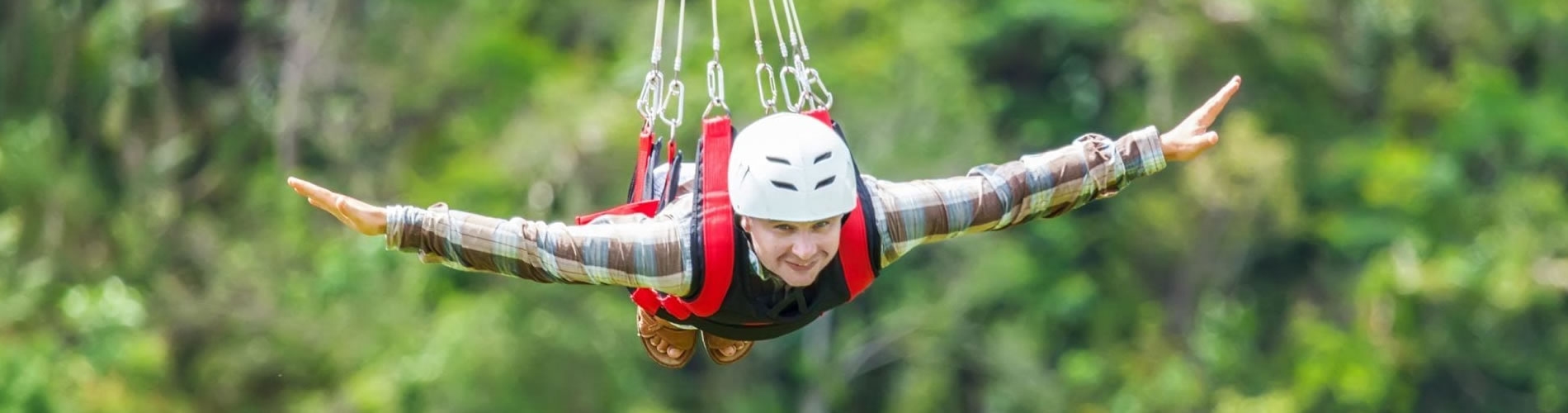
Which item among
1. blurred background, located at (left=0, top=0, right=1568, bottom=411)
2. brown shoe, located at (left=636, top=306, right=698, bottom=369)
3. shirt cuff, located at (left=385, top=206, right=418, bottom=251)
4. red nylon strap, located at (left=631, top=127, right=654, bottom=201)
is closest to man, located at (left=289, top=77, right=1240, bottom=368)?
shirt cuff, located at (left=385, top=206, right=418, bottom=251)

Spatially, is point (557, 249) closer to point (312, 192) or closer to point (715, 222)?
point (715, 222)

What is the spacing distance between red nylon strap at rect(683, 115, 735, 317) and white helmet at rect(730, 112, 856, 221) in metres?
0.03

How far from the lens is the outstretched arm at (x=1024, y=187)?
688cm

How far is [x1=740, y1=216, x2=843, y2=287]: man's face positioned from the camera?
660 centimetres

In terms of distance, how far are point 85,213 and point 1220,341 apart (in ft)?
37.0

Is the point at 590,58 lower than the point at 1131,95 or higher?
higher

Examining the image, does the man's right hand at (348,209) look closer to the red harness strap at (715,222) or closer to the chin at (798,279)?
the red harness strap at (715,222)

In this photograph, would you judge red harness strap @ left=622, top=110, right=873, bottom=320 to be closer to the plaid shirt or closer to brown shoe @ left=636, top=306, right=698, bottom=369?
the plaid shirt

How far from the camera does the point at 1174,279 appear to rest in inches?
1149

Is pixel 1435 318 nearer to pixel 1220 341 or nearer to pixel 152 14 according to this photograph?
pixel 1220 341

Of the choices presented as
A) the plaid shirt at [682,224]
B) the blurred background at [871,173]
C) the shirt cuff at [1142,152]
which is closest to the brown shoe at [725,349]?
the plaid shirt at [682,224]

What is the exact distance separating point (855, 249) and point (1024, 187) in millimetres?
497

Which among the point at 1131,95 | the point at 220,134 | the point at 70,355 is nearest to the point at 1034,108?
the point at 1131,95

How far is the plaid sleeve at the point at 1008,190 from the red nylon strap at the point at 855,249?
0.10 m
